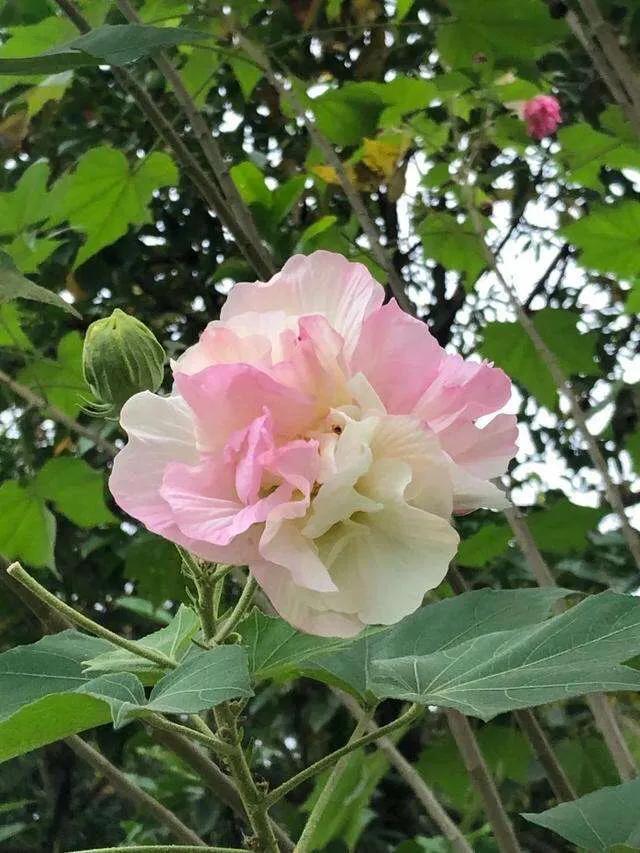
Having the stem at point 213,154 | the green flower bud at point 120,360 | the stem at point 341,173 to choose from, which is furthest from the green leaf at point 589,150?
the green flower bud at point 120,360

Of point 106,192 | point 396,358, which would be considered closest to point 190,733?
point 396,358

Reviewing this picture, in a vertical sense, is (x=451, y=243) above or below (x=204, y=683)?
above

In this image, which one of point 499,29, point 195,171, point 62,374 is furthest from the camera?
point 62,374

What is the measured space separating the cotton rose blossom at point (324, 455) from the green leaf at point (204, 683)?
24 mm

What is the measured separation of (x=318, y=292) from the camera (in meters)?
0.32

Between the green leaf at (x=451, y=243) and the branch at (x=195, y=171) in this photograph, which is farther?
the green leaf at (x=451, y=243)

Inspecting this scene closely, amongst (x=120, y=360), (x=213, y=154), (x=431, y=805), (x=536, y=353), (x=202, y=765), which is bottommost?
(x=431, y=805)

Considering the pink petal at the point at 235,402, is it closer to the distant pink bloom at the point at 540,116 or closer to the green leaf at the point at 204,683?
the green leaf at the point at 204,683

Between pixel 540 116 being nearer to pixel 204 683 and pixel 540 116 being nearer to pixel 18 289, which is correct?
pixel 18 289

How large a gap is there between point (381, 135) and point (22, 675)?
2.62 ft

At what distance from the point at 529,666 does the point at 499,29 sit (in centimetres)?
56

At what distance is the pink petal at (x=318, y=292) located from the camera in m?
0.31

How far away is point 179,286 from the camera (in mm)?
1389

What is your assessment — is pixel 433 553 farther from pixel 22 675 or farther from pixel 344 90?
pixel 344 90
